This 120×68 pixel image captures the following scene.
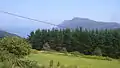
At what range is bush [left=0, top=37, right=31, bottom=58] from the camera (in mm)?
15914

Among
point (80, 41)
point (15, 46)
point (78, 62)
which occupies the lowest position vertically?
point (80, 41)

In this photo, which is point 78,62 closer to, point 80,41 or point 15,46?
point 15,46

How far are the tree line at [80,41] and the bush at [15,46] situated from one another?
1804 inches

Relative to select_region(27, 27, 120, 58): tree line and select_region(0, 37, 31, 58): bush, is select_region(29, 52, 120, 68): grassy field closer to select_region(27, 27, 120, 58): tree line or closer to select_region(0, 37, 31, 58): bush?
select_region(0, 37, 31, 58): bush

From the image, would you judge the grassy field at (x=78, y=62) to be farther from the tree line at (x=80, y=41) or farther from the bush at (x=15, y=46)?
the tree line at (x=80, y=41)

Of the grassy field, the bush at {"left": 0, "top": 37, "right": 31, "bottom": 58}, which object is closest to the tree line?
the grassy field

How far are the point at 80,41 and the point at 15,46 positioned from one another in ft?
174

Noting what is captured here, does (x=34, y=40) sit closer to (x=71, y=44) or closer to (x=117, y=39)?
(x=71, y=44)

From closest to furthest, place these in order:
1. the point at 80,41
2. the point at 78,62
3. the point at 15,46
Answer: the point at 15,46
the point at 78,62
the point at 80,41

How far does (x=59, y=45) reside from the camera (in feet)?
222

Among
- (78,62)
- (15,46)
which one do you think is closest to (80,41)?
(78,62)

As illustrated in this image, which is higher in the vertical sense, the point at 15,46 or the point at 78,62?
the point at 15,46

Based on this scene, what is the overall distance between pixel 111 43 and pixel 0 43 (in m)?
51.1

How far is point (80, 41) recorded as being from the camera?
2709 inches
